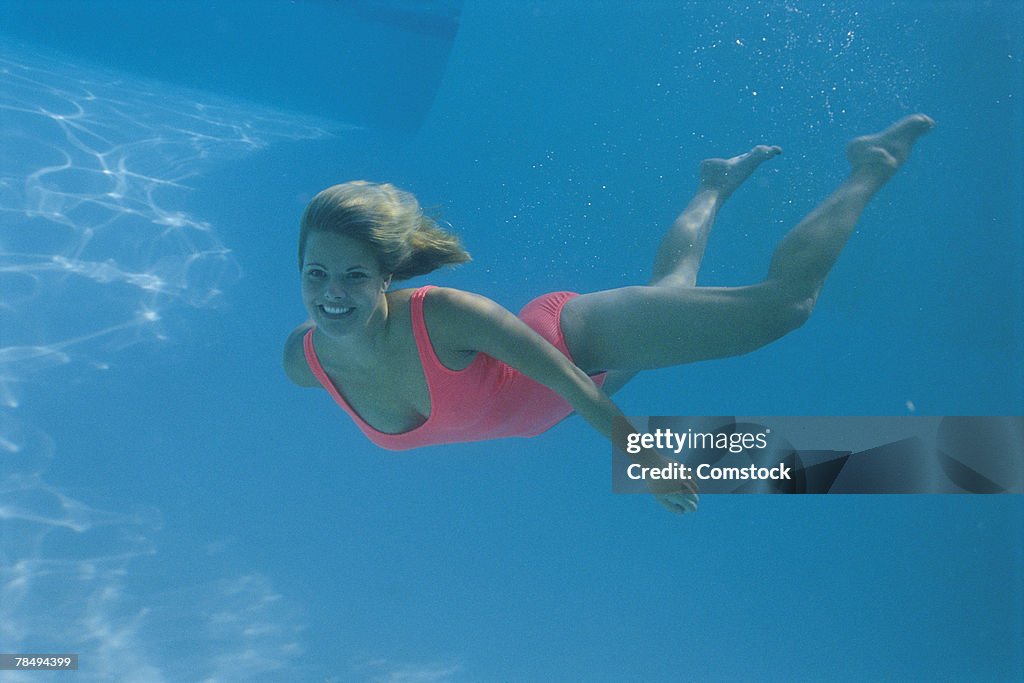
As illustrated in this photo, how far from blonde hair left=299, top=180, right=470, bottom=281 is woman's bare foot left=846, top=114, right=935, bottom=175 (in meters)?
1.73

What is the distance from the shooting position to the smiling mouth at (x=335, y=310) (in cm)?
251

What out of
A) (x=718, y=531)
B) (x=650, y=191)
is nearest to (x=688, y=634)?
(x=718, y=531)

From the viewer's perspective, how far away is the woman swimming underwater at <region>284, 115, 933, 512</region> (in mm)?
2539

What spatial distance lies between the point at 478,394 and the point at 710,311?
88 cm

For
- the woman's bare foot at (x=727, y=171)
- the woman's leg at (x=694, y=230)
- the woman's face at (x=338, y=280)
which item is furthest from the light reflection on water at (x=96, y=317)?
the woman's bare foot at (x=727, y=171)

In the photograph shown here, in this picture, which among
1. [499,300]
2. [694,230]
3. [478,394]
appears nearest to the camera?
[478,394]

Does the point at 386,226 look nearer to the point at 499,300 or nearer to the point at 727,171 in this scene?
the point at 727,171

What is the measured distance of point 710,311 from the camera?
2.80m

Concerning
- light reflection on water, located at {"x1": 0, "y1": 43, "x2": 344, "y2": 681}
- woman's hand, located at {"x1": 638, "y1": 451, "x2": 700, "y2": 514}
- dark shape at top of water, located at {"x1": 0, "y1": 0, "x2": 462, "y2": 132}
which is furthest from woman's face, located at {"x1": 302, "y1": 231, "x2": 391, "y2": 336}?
dark shape at top of water, located at {"x1": 0, "y1": 0, "x2": 462, "y2": 132}

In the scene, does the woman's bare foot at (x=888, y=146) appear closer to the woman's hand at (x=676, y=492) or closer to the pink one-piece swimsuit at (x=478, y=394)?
the pink one-piece swimsuit at (x=478, y=394)

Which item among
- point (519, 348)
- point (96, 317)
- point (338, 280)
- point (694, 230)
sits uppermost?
point (96, 317)

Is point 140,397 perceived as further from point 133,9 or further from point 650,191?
point 650,191

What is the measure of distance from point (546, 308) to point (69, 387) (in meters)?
4.09

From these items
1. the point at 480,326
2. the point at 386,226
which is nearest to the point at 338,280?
the point at 386,226
